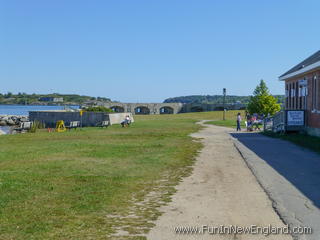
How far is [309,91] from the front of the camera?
28.2m

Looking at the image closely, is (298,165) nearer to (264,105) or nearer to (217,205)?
(217,205)

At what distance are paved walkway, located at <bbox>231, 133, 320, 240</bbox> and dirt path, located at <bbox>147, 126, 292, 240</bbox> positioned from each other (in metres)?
0.26

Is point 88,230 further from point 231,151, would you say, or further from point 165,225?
point 231,151

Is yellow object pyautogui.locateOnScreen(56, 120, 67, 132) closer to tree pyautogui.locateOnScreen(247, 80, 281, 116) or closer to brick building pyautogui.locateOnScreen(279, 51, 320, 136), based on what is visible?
brick building pyautogui.locateOnScreen(279, 51, 320, 136)

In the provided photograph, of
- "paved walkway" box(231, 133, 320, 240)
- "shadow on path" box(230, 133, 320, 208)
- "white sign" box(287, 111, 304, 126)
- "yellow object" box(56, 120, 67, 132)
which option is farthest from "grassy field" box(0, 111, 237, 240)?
"yellow object" box(56, 120, 67, 132)

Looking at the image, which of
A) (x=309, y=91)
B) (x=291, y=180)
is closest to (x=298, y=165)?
(x=291, y=180)

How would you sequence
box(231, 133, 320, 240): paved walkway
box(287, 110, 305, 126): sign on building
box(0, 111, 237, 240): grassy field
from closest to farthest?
1. box(0, 111, 237, 240): grassy field
2. box(231, 133, 320, 240): paved walkway
3. box(287, 110, 305, 126): sign on building

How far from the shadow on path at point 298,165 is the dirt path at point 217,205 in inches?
36.1

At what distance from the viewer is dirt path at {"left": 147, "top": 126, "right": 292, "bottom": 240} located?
6.90 m

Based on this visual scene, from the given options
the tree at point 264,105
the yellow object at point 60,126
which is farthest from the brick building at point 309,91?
the tree at point 264,105

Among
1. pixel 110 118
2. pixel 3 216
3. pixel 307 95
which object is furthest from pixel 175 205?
pixel 110 118

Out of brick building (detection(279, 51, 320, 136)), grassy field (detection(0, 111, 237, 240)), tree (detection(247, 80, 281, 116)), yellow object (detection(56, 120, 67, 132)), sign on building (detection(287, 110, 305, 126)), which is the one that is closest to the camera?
grassy field (detection(0, 111, 237, 240))

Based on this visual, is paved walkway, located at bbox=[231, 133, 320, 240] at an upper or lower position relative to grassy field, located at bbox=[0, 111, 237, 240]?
lower

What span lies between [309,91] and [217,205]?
21283mm
